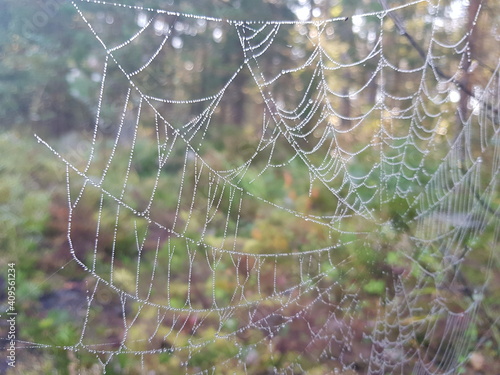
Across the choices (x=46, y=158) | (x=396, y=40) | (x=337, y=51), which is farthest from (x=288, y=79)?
(x=46, y=158)

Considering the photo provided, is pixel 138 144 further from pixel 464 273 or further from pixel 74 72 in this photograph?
pixel 464 273

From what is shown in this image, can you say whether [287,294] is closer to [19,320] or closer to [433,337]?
[433,337]

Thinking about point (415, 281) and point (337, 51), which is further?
point (337, 51)

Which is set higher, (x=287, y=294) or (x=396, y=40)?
(x=396, y=40)

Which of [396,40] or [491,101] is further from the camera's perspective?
[396,40]

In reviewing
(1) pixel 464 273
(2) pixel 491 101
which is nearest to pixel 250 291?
(1) pixel 464 273

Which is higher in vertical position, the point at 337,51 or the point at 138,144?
the point at 337,51

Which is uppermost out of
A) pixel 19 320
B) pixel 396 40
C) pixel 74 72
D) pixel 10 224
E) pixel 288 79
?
pixel 396 40

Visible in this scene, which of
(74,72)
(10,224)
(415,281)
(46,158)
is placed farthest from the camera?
(74,72)

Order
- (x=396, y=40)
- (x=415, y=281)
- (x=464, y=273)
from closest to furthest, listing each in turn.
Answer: (x=415, y=281) → (x=464, y=273) → (x=396, y=40)
